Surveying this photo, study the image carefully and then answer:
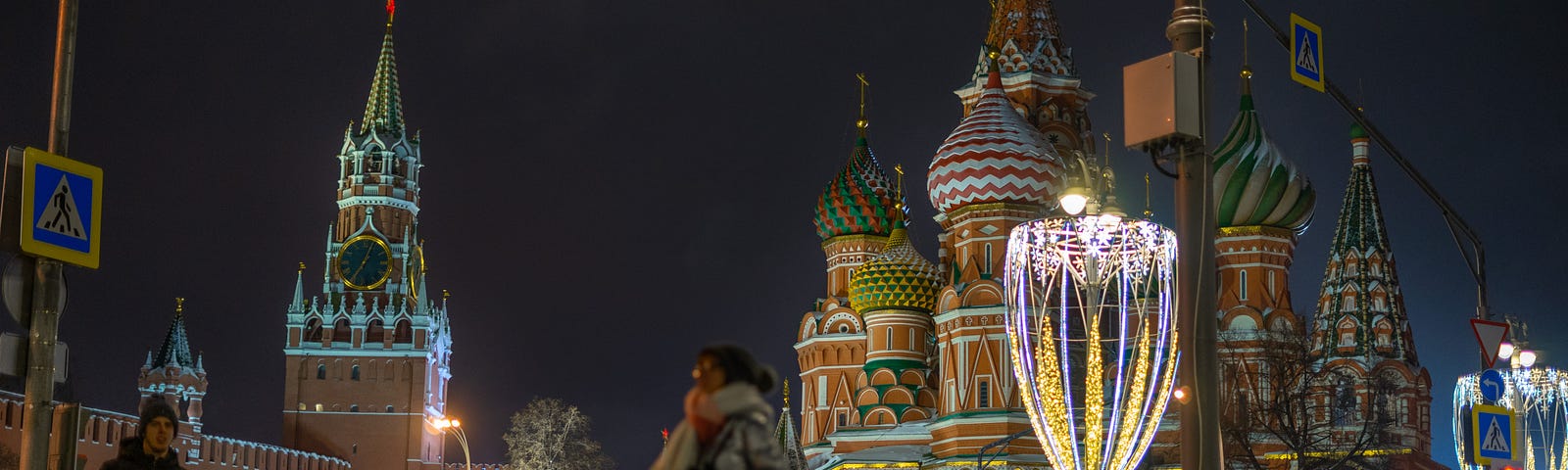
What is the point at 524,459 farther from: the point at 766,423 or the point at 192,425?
the point at 766,423

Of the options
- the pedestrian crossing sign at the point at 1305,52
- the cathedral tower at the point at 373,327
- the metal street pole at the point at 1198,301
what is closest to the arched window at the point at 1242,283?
the pedestrian crossing sign at the point at 1305,52

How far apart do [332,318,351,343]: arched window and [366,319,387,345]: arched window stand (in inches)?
32.1

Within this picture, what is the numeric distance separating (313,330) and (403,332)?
3.59 metres

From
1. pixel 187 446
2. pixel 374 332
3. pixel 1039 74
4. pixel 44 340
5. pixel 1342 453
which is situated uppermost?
pixel 1039 74

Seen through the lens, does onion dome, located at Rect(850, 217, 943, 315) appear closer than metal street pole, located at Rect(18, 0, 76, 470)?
No

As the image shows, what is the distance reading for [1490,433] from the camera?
15664 mm

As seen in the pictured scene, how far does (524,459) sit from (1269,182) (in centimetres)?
2493

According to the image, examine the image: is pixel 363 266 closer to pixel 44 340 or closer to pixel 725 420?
pixel 44 340

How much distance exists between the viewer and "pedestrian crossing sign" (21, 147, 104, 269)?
1045cm

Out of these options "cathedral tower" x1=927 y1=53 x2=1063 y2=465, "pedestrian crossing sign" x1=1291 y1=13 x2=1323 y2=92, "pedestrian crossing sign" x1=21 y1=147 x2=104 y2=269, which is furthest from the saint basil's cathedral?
"pedestrian crossing sign" x1=21 y1=147 x2=104 y2=269

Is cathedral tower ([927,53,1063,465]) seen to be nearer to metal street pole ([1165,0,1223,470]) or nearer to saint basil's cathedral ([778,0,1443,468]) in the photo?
saint basil's cathedral ([778,0,1443,468])

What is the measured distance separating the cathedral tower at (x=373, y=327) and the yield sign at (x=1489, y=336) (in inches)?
2363

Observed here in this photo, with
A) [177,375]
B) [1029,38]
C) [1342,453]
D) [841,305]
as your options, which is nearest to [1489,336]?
[1342,453]

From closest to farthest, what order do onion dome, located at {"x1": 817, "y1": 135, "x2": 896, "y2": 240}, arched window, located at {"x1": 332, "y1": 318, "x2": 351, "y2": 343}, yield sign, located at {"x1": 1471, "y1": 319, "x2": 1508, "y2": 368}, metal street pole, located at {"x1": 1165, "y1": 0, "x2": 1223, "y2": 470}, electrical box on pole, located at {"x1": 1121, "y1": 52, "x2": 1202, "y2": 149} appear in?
metal street pole, located at {"x1": 1165, "y1": 0, "x2": 1223, "y2": 470} → electrical box on pole, located at {"x1": 1121, "y1": 52, "x2": 1202, "y2": 149} → yield sign, located at {"x1": 1471, "y1": 319, "x2": 1508, "y2": 368} → onion dome, located at {"x1": 817, "y1": 135, "x2": 896, "y2": 240} → arched window, located at {"x1": 332, "y1": 318, "x2": 351, "y2": 343}
